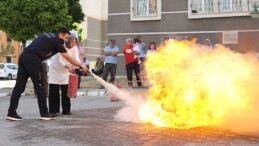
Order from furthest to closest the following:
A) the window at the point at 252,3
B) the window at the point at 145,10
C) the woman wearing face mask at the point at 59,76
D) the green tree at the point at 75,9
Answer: the green tree at the point at 75,9 < the window at the point at 145,10 < the window at the point at 252,3 < the woman wearing face mask at the point at 59,76

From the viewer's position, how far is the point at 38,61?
9086mm

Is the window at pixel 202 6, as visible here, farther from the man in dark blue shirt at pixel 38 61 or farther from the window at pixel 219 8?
the man in dark blue shirt at pixel 38 61

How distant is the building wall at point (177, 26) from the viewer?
65.5ft

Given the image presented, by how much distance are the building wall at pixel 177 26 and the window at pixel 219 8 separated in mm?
198

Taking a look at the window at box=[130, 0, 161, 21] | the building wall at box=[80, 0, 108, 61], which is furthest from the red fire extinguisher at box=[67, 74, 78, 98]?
the building wall at box=[80, 0, 108, 61]

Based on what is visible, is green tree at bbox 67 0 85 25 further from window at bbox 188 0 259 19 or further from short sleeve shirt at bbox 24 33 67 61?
short sleeve shirt at bbox 24 33 67 61

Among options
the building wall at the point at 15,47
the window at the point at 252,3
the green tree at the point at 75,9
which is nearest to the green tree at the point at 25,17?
the window at the point at 252,3

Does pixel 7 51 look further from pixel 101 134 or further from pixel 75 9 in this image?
pixel 101 134

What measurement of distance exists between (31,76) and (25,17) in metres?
11.5

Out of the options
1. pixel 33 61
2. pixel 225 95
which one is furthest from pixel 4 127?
pixel 225 95

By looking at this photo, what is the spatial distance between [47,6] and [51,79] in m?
11.3

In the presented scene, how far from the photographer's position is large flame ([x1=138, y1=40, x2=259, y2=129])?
773 centimetres

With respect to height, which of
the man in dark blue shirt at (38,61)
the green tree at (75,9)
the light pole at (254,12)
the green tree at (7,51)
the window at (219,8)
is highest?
the green tree at (75,9)

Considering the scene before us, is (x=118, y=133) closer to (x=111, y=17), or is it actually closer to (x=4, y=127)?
(x=4, y=127)
